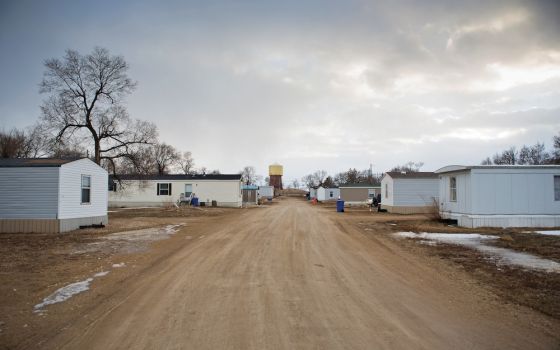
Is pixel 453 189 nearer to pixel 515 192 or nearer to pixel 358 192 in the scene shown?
pixel 515 192

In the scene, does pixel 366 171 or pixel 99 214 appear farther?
pixel 366 171

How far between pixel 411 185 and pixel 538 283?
1031 inches

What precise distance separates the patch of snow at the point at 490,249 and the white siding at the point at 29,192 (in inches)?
561

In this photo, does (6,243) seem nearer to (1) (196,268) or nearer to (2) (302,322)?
(1) (196,268)

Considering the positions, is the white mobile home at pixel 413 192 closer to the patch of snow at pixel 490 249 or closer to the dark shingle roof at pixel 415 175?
the dark shingle roof at pixel 415 175

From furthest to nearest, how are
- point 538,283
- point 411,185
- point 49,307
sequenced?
1. point 411,185
2. point 538,283
3. point 49,307

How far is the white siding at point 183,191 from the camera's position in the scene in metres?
42.8

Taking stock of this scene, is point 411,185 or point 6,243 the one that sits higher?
point 411,185

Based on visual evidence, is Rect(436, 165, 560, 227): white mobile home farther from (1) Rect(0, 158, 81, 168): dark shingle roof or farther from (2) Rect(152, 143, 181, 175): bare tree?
(2) Rect(152, 143, 181, 175): bare tree

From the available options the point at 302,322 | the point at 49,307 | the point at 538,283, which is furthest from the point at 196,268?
the point at 538,283

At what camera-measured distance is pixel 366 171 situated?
11881 cm

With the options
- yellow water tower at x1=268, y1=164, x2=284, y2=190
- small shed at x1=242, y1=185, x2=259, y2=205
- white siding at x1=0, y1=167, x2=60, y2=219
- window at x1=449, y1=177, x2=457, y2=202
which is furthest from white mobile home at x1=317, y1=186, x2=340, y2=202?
white siding at x1=0, y1=167, x2=60, y2=219

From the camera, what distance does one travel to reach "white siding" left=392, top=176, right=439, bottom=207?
33.1 metres

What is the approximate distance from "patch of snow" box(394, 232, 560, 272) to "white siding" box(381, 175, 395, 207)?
17539mm
